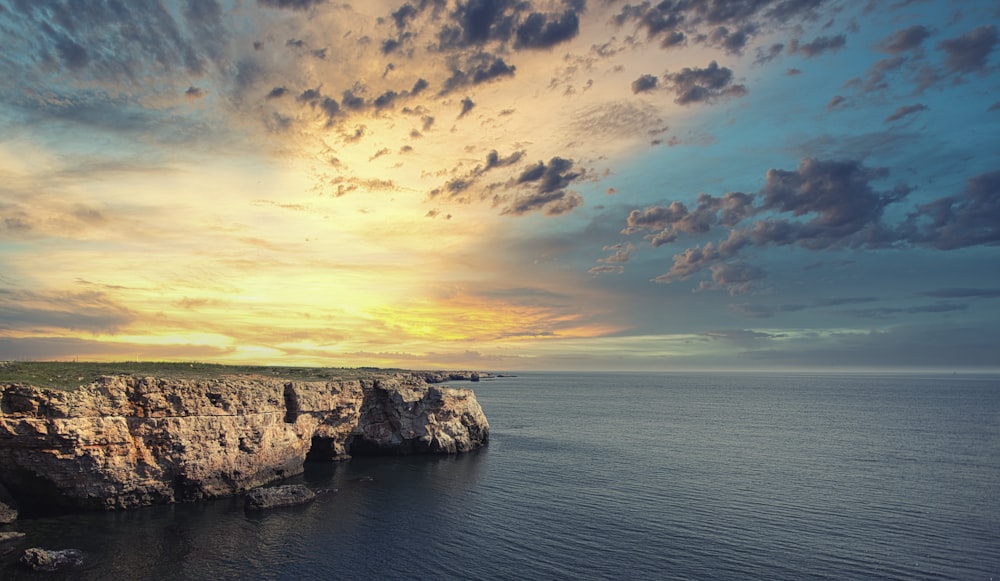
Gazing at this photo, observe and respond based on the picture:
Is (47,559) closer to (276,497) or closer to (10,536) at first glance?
(10,536)

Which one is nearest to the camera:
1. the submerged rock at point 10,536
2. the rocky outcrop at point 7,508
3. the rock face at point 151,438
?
the submerged rock at point 10,536

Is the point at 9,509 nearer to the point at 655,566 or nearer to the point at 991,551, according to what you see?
the point at 655,566

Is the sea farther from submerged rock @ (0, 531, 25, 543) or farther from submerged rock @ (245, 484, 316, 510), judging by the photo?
submerged rock @ (245, 484, 316, 510)

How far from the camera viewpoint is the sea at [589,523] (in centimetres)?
3238

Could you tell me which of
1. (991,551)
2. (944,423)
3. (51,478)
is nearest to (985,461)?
(991,551)

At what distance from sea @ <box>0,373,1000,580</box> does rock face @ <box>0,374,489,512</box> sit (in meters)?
2.10

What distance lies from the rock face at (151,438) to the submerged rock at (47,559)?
9.37 meters

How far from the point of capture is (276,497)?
146ft

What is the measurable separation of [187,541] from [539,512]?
26394 mm

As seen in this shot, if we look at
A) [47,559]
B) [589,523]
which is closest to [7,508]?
[47,559]

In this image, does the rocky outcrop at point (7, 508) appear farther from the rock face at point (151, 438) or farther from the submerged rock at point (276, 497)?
the submerged rock at point (276, 497)

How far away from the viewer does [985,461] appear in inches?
2581

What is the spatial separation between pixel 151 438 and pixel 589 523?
36.7m

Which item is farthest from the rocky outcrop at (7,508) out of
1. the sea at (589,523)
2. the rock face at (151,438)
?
the sea at (589,523)
